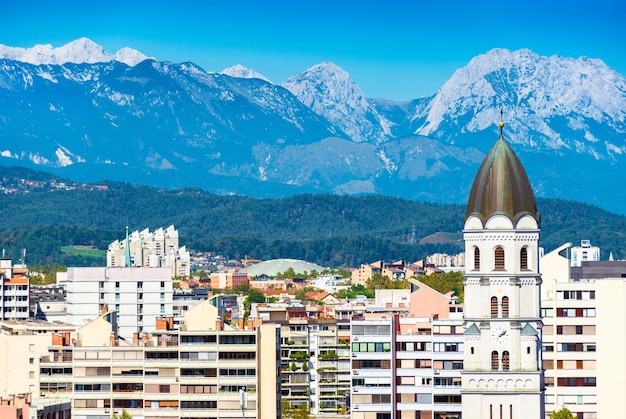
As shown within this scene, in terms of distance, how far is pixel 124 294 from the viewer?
141 meters

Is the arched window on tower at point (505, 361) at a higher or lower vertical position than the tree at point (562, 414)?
higher

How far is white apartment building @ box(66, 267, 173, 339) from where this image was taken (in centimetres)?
14012

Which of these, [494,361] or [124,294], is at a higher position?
[124,294]

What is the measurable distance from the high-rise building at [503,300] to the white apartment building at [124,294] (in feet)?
218

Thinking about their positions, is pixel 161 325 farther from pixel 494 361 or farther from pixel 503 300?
pixel 503 300

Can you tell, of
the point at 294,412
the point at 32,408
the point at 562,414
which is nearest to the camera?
the point at 32,408

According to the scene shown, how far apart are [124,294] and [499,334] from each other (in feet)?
228

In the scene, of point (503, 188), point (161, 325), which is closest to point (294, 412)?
point (161, 325)

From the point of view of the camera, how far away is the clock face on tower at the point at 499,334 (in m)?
74.0

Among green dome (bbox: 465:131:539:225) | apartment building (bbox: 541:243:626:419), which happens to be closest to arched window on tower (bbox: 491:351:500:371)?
green dome (bbox: 465:131:539:225)

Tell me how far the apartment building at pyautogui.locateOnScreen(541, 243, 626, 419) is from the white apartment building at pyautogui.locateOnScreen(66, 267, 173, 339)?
4745 centimetres

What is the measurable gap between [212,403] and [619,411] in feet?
59.9

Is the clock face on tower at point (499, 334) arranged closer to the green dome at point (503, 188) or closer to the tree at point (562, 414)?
the green dome at point (503, 188)

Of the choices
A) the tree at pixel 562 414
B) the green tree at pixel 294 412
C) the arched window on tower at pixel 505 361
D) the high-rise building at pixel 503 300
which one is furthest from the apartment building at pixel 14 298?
the arched window on tower at pixel 505 361
